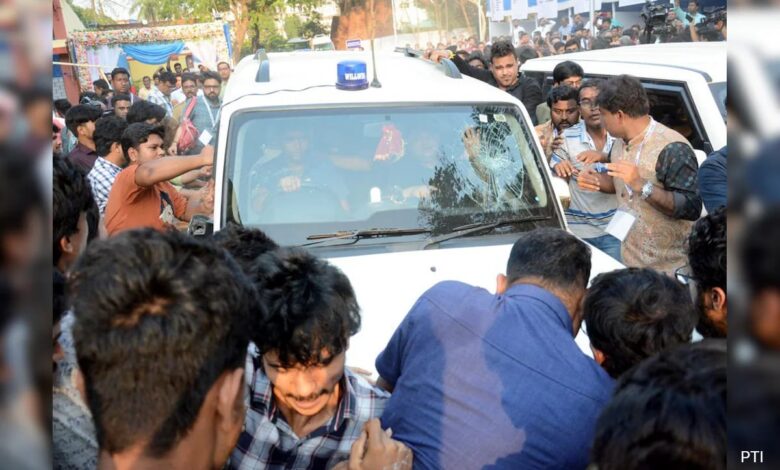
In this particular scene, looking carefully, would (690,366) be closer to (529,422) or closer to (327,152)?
(529,422)

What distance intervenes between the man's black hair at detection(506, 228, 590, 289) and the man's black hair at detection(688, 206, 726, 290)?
32 centimetres

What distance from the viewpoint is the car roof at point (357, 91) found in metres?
3.48

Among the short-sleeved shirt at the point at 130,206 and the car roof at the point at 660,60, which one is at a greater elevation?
the car roof at the point at 660,60

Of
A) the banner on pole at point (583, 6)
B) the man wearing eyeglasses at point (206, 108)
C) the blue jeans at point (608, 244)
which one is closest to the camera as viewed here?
the blue jeans at point (608, 244)

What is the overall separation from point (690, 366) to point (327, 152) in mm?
2318

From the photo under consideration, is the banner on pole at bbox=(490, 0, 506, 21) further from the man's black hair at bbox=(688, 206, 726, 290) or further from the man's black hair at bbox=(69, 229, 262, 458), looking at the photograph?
the man's black hair at bbox=(69, 229, 262, 458)

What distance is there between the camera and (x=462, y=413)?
1906 mm

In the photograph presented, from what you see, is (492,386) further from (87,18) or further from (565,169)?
(87,18)

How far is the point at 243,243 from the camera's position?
2.36 m

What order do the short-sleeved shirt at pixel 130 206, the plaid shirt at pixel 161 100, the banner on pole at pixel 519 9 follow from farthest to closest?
the banner on pole at pixel 519 9 → the plaid shirt at pixel 161 100 → the short-sleeved shirt at pixel 130 206

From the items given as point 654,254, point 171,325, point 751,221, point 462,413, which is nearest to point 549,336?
point 462,413

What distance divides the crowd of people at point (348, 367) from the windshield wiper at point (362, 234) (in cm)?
67

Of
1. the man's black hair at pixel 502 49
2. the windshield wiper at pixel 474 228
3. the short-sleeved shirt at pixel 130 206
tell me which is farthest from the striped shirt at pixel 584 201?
the short-sleeved shirt at pixel 130 206

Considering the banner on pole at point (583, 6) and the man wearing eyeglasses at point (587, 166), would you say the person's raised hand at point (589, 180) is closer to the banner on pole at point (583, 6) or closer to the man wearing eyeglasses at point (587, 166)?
the man wearing eyeglasses at point (587, 166)
